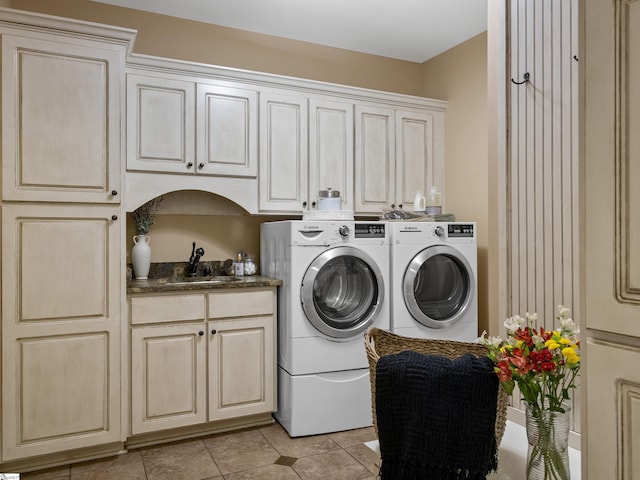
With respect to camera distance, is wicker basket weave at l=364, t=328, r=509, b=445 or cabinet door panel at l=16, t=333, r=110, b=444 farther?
cabinet door panel at l=16, t=333, r=110, b=444

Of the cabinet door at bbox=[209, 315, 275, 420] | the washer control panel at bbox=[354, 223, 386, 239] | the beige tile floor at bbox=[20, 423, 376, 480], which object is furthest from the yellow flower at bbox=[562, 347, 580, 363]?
the cabinet door at bbox=[209, 315, 275, 420]

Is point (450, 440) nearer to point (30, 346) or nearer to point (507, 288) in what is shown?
point (507, 288)

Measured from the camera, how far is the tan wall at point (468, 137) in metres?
3.68

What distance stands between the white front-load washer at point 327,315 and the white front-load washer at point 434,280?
0.10 m

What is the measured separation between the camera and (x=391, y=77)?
166 inches

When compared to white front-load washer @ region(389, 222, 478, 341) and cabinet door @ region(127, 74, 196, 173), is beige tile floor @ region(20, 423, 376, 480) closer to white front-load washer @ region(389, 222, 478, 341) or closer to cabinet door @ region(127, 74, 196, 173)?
white front-load washer @ region(389, 222, 478, 341)

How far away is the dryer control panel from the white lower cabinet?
1294mm

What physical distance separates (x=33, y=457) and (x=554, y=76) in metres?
2.87

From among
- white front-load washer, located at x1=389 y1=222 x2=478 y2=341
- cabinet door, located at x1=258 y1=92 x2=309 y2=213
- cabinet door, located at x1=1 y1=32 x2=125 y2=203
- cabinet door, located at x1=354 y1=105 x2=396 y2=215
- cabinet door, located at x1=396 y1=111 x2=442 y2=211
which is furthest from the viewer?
cabinet door, located at x1=396 y1=111 x2=442 y2=211

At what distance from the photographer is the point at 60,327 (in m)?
2.51

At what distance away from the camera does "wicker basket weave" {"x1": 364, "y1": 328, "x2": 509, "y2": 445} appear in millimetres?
1101

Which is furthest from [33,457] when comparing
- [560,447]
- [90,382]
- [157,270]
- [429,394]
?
[560,447]

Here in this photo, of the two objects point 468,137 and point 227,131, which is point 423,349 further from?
point 468,137

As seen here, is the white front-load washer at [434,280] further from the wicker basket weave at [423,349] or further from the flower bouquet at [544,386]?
the flower bouquet at [544,386]
